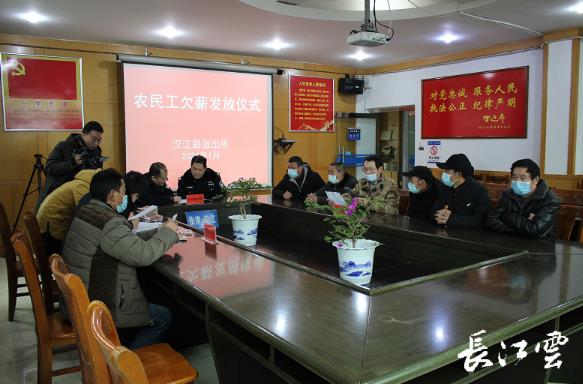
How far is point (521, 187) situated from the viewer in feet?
8.90

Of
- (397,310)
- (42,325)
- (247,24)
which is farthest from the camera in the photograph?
(247,24)

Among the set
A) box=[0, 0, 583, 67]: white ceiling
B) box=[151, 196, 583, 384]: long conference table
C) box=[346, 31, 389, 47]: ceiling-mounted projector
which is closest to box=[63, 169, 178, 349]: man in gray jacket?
box=[151, 196, 583, 384]: long conference table

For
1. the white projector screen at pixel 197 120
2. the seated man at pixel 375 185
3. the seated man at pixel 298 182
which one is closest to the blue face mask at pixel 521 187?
the seated man at pixel 375 185

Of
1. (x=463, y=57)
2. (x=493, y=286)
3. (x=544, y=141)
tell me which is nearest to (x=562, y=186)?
(x=544, y=141)

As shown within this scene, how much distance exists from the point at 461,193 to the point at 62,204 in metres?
2.63

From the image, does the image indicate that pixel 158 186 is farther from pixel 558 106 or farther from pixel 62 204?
→ pixel 558 106

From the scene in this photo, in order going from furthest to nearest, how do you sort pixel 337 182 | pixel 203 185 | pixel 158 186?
pixel 203 185, pixel 337 182, pixel 158 186

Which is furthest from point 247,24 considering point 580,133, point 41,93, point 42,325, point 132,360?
point 132,360

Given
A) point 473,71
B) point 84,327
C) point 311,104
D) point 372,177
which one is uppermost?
point 473,71

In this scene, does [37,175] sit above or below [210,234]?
above

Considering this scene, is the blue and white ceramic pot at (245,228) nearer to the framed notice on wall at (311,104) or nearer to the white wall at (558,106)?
the white wall at (558,106)

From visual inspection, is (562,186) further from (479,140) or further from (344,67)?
(344,67)

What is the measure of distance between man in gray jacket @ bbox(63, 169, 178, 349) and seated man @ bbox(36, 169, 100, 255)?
902mm

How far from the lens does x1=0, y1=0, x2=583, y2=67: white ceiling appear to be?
426 centimetres
